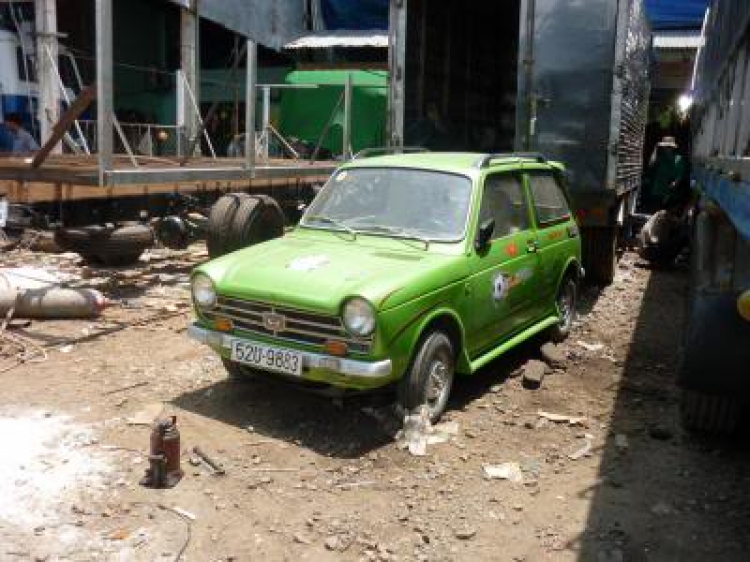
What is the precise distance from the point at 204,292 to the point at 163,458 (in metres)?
1.22

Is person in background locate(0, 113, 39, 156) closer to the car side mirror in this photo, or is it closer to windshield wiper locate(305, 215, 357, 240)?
windshield wiper locate(305, 215, 357, 240)

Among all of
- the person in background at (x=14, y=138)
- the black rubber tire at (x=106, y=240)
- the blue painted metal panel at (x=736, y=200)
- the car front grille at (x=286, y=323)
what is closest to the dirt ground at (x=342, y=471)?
the car front grille at (x=286, y=323)

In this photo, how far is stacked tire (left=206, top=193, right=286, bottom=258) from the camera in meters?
7.63

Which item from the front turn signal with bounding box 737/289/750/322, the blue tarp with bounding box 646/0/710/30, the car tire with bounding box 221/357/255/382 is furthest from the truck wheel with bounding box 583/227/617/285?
the blue tarp with bounding box 646/0/710/30

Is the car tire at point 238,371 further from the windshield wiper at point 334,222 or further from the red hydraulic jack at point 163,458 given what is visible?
the windshield wiper at point 334,222

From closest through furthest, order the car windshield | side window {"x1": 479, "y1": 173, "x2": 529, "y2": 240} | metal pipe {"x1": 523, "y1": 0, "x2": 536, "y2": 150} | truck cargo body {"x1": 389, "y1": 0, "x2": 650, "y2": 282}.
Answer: the car windshield, side window {"x1": 479, "y1": 173, "x2": 529, "y2": 240}, truck cargo body {"x1": 389, "y1": 0, "x2": 650, "y2": 282}, metal pipe {"x1": 523, "y1": 0, "x2": 536, "y2": 150}

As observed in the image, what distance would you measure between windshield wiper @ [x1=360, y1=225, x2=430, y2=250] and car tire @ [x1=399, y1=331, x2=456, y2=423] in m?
0.66

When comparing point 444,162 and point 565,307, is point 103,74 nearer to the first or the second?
point 444,162

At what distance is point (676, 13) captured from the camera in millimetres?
16234

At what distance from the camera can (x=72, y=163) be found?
7.56 m

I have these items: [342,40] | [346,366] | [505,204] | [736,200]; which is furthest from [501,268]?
[342,40]

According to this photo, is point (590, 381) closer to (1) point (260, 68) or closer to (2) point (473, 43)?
(2) point (473, 43)

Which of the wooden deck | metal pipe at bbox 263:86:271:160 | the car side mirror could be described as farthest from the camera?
metal pipe at bbox 263:86:271:160

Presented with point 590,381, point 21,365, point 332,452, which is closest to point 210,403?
point 332,452
